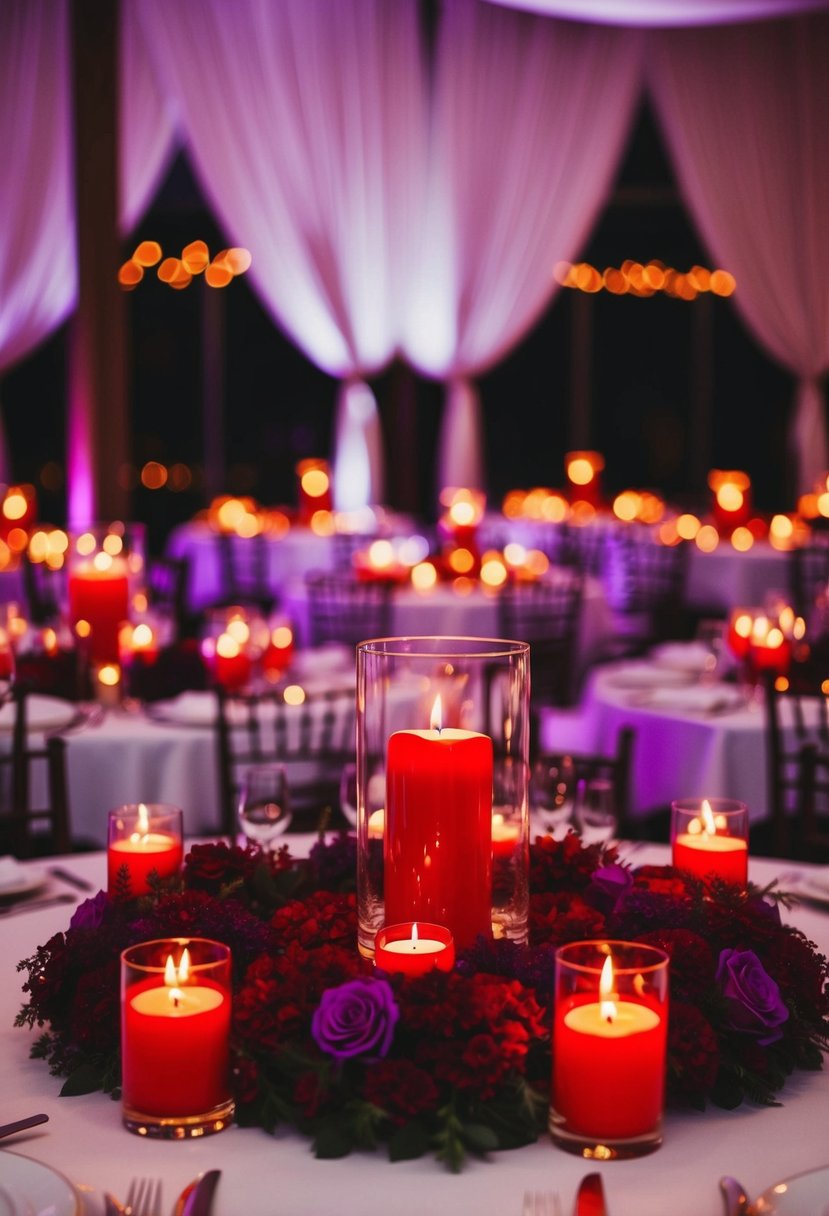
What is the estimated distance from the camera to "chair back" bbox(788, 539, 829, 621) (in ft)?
23.3

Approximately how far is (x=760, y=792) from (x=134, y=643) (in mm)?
1631

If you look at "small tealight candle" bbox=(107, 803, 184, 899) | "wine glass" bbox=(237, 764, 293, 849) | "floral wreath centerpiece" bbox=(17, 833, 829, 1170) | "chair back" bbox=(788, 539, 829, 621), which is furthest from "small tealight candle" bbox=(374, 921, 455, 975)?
"chair back" bbox=(788, 539, 829, 621)

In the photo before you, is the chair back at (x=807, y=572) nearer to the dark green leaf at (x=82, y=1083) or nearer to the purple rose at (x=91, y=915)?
the purple rose at (x=91, y=915)

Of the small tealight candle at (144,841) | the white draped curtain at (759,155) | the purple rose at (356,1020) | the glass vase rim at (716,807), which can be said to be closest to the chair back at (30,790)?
the small tealight candle at (144,841)

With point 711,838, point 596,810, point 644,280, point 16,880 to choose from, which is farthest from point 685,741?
point 644,280

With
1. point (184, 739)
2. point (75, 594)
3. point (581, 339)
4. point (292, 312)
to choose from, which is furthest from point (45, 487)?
point (184, 739)

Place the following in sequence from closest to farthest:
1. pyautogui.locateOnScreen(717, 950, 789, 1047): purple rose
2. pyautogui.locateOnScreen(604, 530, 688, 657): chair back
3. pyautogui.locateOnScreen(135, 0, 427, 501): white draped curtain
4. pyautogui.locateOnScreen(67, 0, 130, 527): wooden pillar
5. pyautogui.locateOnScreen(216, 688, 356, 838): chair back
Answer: pyautogui.locateOnScreen(717, 950, 789, 1047): purple rose, pyautogui.locateOnScreen(216, 688, 356, 838): chair back, pyautogui.locateOnScreen(604, 530, 688, 657): chair back, pyautogui.locateOnScreen(67, 0, 130, 527): wooden pillar, pyautogui.locateOnScreen(135, 0, 427, 501): white draped curtain

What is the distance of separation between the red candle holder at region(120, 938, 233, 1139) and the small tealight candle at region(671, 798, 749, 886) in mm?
650

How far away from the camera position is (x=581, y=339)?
→ 10883 millimetres

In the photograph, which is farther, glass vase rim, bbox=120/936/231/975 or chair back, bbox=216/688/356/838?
chair back, bbox=216/688/356/838

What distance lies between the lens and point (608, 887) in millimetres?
1469

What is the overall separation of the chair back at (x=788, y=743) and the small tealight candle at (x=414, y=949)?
2169 mm

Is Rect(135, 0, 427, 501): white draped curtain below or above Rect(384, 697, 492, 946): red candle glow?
above

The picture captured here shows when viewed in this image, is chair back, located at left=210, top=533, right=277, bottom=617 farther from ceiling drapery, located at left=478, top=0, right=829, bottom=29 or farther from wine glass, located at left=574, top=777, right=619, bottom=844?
wine glass, located at left=574, top=777, right=619, bottom=844
